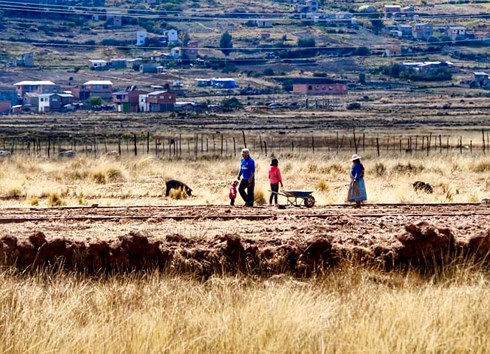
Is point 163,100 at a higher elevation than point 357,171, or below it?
below

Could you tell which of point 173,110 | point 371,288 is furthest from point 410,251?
point 173,110

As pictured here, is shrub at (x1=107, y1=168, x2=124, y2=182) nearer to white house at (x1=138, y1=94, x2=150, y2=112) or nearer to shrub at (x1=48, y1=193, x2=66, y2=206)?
shrub at (x1=48, y1=193, x2=66, y2=206)

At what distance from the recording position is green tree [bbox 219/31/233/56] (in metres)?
156

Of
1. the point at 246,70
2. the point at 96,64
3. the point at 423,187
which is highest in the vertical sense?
the point at 423,187

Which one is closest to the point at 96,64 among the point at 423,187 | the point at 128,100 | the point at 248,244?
the point at 128,100

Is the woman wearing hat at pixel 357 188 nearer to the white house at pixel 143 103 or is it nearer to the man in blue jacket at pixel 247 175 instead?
the man in blue jacket at pixel 247 175

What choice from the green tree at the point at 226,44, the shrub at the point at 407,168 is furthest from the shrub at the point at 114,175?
the green tree at the point at 226,44

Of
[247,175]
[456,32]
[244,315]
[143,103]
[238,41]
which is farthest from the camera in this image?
[456,32]

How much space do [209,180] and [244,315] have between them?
25331mm

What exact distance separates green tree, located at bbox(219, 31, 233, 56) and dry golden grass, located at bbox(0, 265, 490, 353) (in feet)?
475

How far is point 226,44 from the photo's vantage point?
6245 inches

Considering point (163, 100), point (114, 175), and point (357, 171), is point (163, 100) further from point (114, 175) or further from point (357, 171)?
point (357, 171)

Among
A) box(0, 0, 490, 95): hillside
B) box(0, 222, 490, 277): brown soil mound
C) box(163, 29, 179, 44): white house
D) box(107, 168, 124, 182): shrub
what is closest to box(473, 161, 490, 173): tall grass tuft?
box(107, 168, 124, 182): shrub

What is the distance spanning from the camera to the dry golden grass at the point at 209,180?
2728 centimetres
